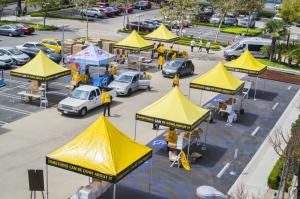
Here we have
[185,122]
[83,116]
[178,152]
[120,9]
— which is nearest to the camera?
[185,122]

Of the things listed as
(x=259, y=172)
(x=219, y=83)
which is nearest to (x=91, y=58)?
(x=219, y=83)

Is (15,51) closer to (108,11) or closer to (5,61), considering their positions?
(5,61)

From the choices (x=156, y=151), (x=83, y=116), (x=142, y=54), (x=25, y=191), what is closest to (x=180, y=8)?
(x=142, y=54)

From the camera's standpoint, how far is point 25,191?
62.0ft

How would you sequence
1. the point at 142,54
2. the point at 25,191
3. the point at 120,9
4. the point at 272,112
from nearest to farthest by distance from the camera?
the point at 25,191, the point at 272,112, the point at 142,54, the point at 120,9

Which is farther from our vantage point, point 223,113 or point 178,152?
point 223,113

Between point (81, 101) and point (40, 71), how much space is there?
3402 millimetres

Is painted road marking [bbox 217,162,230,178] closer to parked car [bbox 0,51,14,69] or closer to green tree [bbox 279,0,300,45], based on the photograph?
parked car [bbox 0,51,14,69]

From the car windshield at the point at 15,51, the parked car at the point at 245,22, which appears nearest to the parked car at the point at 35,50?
the car windshield at the point at 15,51

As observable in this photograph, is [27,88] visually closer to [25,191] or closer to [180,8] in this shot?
[25,191]

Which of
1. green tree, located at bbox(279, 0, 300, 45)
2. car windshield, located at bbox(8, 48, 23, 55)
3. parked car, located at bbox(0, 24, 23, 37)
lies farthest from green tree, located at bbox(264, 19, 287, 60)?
parked car, located at bbox(0, 24, 23, 37)

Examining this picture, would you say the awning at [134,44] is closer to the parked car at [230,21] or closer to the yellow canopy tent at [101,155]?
the yellow canopy tent at [101,155]

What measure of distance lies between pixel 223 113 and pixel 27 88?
13.5 m

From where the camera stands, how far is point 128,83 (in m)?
33.2
